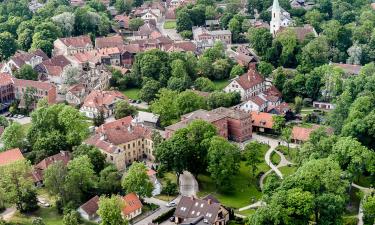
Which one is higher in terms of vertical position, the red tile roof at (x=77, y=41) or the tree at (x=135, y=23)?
the red tile roof at (x=77, y=41)

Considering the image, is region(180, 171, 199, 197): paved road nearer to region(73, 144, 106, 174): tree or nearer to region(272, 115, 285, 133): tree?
region(73, 144, 106, 174): tree

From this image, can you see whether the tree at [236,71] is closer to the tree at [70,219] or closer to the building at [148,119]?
the building at [148,119]

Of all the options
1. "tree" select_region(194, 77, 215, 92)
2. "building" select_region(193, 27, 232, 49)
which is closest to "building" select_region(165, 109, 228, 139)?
"tree" select_region(194, 77, 215, 92)

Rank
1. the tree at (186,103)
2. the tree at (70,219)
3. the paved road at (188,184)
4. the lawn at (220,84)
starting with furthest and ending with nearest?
the lawn at (220,84) < the tree at (186,103) < the paved road at (188,184) < the tree at (70,219)

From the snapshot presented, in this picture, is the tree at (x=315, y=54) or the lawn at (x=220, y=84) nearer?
the lawn at (x=220, y=84)

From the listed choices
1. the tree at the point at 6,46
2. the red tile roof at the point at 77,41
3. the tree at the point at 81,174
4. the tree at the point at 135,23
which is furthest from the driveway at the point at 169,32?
the tree at the point at 81,174

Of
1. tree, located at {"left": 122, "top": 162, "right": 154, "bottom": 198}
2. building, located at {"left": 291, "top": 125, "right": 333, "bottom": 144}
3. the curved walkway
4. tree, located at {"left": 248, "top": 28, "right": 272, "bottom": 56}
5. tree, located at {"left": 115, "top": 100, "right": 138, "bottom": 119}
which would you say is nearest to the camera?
tree, located at {"left": 122, "top": 162, "right": 154, "bottom": 198}

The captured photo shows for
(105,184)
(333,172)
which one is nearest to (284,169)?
(333,172)
